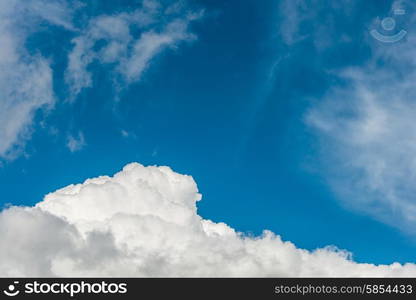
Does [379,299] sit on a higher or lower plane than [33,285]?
lower

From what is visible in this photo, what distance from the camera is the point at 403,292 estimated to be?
532ft

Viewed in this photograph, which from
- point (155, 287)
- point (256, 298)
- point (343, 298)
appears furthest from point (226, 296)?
point (343, 298)

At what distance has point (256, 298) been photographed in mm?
180375

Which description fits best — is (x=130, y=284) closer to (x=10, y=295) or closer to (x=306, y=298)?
(x=10, y=295)

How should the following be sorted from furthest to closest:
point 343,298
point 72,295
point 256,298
Answer: point 256,298, point 343,298, point 72,295

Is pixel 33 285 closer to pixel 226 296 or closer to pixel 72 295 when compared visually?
pixel 72 295

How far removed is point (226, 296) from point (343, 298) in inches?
1693

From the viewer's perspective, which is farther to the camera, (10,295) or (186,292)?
(186,292)

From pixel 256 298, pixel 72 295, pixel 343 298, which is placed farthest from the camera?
pixel 256 298

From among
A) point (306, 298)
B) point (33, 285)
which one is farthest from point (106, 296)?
point (306, 298)

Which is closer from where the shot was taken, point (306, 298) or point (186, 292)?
point (306, 298)

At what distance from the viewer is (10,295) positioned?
15775 cm

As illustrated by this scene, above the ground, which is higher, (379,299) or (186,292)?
(186,292)

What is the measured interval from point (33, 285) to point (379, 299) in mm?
110021
